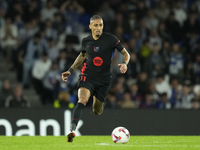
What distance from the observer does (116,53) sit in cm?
1354

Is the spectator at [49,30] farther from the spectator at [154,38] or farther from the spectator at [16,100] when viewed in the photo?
the spectator at [154,38]

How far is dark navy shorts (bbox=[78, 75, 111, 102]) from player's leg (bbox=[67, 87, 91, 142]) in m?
0.13

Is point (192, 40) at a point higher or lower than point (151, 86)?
higher

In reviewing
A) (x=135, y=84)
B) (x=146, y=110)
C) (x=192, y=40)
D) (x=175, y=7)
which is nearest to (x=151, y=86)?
(x=135, y=84)

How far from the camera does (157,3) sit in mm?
15992

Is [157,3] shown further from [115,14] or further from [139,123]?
[139,123]

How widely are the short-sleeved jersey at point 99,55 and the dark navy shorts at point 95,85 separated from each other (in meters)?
0.07

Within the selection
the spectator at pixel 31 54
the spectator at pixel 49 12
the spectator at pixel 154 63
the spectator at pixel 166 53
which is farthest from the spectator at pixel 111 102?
the spectator at pixel 49 12

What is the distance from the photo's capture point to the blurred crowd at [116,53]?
12375mm

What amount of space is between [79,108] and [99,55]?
1155mm

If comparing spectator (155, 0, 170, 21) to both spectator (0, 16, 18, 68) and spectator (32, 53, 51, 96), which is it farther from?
spectator (0, 16, 18, 68)

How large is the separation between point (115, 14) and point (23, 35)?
337 centimetres

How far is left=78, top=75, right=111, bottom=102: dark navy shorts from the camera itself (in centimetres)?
772

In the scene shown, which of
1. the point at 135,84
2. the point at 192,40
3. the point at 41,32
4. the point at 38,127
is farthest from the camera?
the point at 192,40
